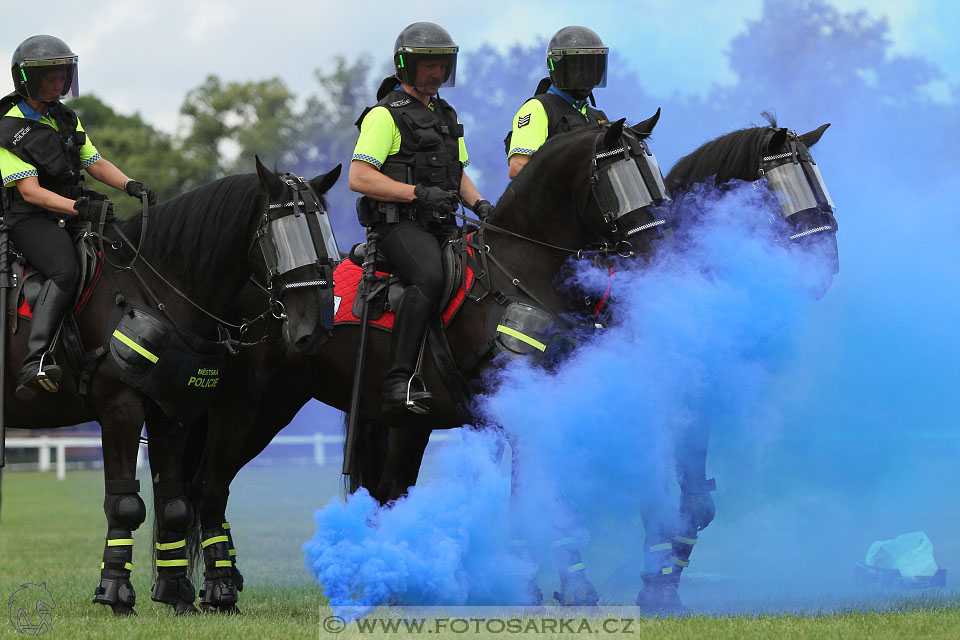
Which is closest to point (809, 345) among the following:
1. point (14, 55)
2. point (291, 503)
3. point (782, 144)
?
point (782, 144)

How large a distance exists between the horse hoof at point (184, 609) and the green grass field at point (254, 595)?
0.32 ft

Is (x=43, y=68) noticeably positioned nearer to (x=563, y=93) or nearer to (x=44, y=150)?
(x=44, y=150)

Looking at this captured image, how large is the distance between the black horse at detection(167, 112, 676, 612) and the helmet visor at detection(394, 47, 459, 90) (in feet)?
3.29

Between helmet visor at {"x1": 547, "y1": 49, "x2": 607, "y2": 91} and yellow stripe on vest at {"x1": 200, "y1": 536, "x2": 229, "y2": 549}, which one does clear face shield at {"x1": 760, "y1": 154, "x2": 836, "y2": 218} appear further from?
yellow stripe on vest at {"x1": 200, "y1": 536, "x2": 229, "y2": 549}

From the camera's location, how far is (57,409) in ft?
28.2

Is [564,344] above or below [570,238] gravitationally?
below

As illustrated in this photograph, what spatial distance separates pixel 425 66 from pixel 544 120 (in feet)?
3.13

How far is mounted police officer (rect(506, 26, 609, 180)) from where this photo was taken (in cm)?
861

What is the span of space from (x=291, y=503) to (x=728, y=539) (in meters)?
14.2

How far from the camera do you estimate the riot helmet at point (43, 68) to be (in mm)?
8461

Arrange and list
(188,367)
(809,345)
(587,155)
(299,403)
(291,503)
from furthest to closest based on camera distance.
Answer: (291,503) < (299,403) < (809,345) < (188,367) < (587,155)

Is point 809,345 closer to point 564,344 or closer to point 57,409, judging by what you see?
point 564,344

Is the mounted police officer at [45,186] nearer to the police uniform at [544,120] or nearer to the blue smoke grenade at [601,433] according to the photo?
the blue smoke grenade at [601,433]

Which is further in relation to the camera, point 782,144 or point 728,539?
point 728,539
